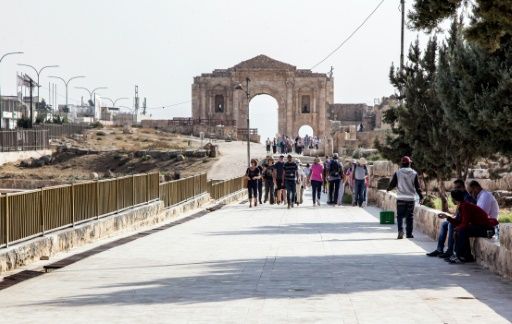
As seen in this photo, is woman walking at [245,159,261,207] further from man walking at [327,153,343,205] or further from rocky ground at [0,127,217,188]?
rocky ground at [0,127,217,188]

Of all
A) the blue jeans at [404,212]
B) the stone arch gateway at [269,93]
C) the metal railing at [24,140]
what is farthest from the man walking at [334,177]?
the stone arch gateway at [269,93]

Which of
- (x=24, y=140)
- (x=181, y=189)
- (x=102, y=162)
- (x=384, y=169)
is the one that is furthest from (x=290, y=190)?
(x=24, y=140)

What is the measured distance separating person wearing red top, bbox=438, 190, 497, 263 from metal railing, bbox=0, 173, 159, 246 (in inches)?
233

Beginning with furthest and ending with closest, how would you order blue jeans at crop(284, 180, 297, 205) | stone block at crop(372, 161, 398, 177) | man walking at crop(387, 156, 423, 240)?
stone block at crop(372, 161, 398, 177)
blue jeans at crop(284, 180, 297, 205)
man walking at crop(387, 156, 423, 240)

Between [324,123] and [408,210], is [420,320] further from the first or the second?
[324,123]

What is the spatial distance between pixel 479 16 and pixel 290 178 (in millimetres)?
15002

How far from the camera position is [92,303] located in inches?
399

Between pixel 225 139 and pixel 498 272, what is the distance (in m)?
90.2

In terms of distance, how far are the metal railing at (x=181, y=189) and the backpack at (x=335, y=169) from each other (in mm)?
4251

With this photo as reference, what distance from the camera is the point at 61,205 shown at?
1672 centimetres

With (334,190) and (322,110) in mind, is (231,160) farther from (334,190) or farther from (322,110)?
(322,110)

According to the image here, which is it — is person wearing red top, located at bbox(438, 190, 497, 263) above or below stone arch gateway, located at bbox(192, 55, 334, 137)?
below

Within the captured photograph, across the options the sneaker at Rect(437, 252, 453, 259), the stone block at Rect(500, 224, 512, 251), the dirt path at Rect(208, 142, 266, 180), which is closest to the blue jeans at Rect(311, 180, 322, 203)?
the sneaker at Rect(437, 252, 453, 259)

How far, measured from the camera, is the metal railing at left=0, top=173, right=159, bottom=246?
14047mm
